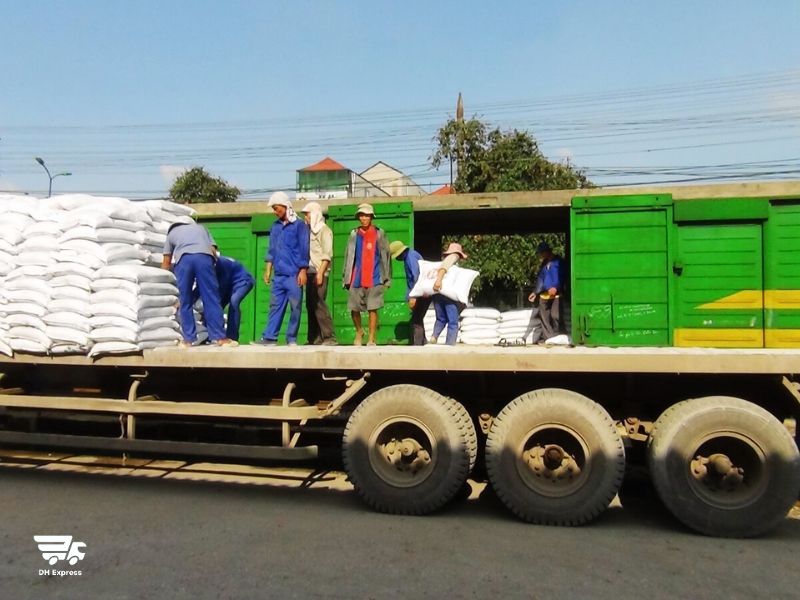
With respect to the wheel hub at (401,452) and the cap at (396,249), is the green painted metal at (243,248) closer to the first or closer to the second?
the cap at (396,249)

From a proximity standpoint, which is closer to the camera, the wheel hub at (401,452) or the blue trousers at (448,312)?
the wheel hub at (401,452)

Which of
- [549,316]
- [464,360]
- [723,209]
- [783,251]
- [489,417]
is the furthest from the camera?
[549,316]

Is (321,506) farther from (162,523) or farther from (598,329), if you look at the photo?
(598,329)

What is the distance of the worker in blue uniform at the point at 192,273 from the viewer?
5629mm

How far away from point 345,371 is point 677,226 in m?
5.57

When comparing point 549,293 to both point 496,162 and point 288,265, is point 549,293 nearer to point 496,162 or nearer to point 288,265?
point 288,265

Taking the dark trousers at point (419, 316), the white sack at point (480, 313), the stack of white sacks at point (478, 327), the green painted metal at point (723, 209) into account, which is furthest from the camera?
the white sack at point (480, 313)

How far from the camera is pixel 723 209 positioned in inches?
326

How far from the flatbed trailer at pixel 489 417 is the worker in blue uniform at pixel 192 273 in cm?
68

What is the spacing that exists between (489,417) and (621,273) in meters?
4.67

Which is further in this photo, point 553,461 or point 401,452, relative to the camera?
point 401,452

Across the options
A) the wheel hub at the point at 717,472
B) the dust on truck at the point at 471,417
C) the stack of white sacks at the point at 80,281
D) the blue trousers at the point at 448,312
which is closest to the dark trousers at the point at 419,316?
the blue trousers at the point at 448,312

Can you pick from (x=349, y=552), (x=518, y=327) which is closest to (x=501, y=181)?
(x=518, y=327)

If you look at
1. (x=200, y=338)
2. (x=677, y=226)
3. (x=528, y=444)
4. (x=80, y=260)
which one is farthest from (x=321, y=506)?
(x=677, y=226)
